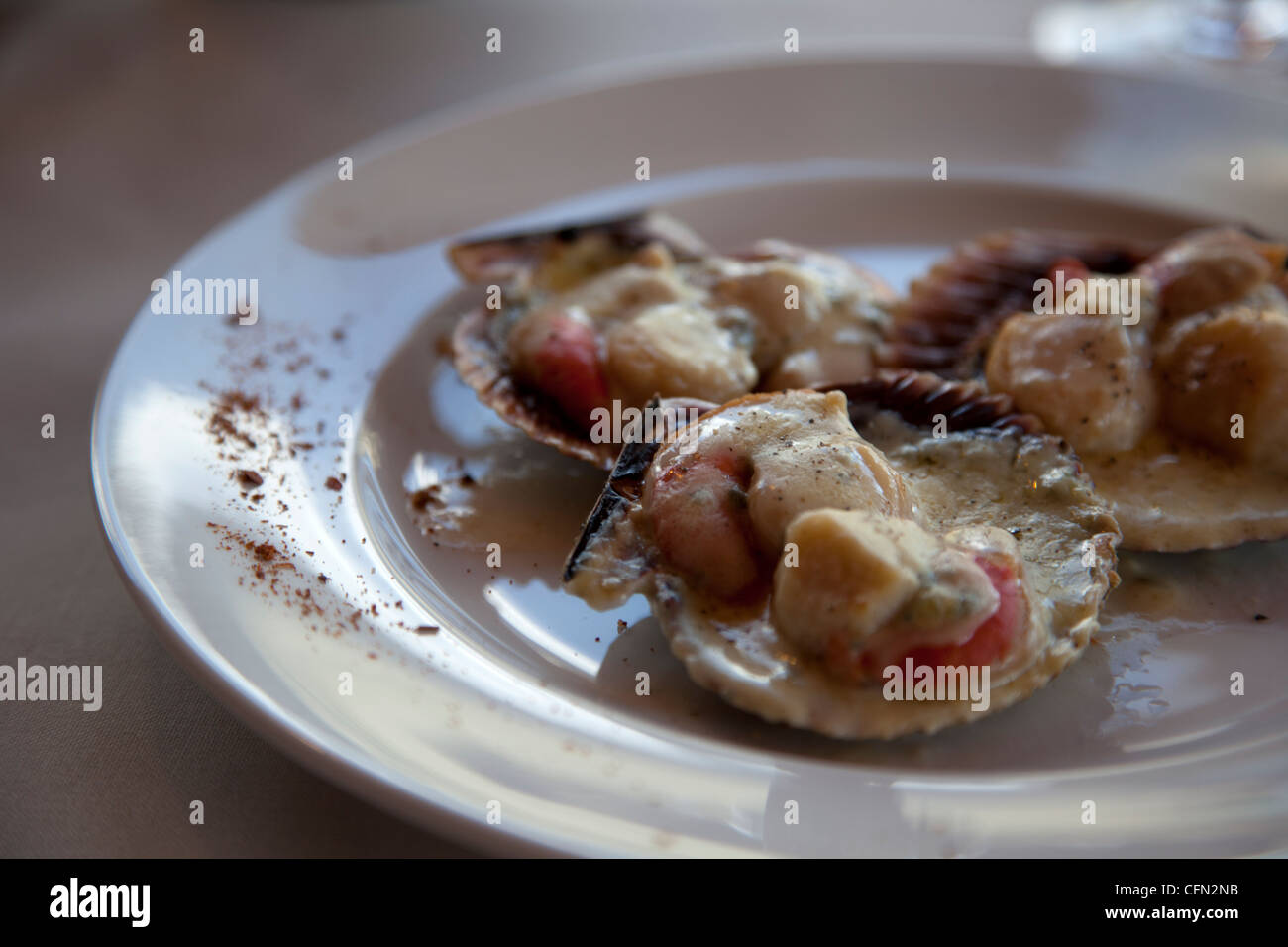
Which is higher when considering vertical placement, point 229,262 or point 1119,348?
point 229,262

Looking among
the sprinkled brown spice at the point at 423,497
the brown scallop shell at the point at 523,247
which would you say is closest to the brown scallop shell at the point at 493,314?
the brown scallop shell at the point at 523,247

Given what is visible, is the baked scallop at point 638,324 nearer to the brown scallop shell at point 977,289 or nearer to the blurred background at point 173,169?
the brown scallop shell at point 977,289

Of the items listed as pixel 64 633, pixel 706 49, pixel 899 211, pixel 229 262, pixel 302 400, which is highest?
pixel 706 49

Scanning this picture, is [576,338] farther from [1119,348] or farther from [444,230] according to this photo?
[1119,348]

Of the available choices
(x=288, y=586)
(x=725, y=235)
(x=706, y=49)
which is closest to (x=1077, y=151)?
(x=725, y=235)

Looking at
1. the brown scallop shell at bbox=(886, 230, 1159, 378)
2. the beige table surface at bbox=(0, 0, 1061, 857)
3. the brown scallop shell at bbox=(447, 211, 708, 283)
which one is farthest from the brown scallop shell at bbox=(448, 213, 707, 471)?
the beige table surface at bbox=(0, 0, 1061, 857)


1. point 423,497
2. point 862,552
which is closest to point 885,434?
point 862,552
